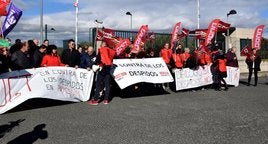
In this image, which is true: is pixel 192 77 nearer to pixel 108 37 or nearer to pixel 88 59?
pixel 108 37

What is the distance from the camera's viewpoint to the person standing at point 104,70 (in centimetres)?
1204

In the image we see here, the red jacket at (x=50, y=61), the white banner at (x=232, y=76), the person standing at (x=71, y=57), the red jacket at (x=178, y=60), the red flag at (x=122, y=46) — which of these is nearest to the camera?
the red jacket at (x=50, y=61)

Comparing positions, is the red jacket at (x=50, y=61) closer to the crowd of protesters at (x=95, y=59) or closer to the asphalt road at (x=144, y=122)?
the crowd of protesters at (x=95, y=59)

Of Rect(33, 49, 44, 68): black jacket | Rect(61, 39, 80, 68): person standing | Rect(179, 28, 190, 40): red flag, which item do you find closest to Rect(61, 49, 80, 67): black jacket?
Rect(61, 39, 80, 68): person standing

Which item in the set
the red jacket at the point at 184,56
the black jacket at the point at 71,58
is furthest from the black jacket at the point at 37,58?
the red jacket at the point at 184,56

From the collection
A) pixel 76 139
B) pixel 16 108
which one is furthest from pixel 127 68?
pixel 76 139

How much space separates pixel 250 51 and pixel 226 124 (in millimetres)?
11011

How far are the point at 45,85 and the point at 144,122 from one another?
3707mm

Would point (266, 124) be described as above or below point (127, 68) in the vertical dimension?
below

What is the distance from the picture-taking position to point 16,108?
11062 millimetres

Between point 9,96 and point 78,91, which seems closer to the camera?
point 9,96

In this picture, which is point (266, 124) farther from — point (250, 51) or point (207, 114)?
point (250, 51)

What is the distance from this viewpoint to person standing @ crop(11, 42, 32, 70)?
37.1 feet

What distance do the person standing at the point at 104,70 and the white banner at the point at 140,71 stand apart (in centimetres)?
61
